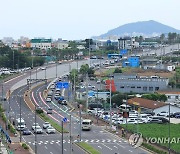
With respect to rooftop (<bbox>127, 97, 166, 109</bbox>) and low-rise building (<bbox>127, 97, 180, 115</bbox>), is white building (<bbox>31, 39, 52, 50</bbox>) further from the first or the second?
low-rise building (<bbox>127, 97, 180, 115</bbox>)

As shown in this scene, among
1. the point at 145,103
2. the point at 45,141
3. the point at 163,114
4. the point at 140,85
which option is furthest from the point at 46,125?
the point at 140,85

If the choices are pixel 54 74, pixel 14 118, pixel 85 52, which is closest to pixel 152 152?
pixel 14 118

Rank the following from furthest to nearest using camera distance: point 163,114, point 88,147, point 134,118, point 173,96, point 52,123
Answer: point 173,96 < point 163,114 < point 134,118 < point 52,123 < point 88,147

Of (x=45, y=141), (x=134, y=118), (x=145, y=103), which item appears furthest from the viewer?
(x=145, y=103)

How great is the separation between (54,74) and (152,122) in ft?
111

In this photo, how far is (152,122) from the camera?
31.6m

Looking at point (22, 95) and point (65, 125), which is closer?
point (65, 125)

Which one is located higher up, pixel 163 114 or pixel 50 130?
pixel 50 130

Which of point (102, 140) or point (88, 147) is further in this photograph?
point (102, 140)

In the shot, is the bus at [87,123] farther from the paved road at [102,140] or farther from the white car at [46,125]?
the white car at [46,125]

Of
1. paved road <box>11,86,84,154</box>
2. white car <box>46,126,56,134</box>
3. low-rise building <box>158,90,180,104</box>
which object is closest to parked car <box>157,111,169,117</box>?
low-rise building <box>158,90,180,104</box>

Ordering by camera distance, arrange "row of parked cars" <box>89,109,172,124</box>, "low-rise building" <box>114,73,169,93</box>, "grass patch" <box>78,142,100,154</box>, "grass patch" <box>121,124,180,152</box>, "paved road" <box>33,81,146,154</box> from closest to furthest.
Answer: "grass patch" <box>78,142,100,154</box> < "paved road" <box>33,81,146,154</box> < "grass patch" <box>121,124,180,152</box> < "row of parked cars" <box>89,109,172,124</box> < "low-rise building" <box>114,73,169,93</box>

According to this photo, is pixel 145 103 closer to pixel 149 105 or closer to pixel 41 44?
pixel 149 105

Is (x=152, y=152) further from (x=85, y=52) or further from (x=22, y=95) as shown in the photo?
(x=85, y=52)
